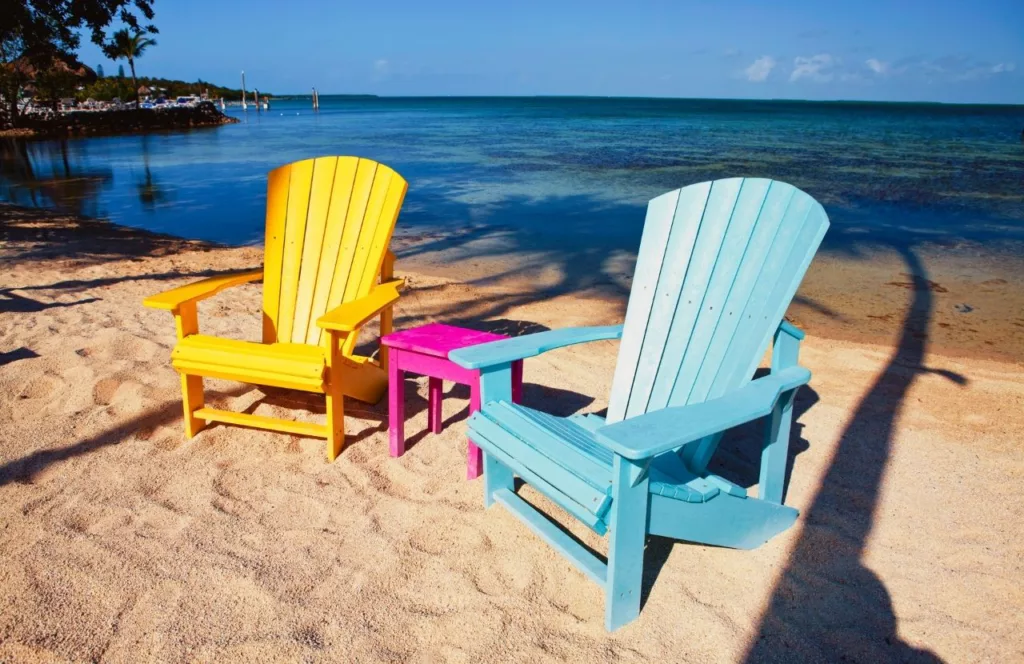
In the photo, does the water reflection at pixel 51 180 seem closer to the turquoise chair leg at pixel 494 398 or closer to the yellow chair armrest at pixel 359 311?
the yellow chair armrest at pixel 359 311

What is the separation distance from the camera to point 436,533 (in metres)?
2.33

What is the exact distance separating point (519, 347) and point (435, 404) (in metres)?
0.86

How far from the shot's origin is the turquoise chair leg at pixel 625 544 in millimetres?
1716

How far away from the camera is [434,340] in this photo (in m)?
2.78

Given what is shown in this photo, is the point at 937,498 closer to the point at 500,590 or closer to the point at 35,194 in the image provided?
the point at 500,590

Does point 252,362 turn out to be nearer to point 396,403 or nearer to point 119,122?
point 396,403

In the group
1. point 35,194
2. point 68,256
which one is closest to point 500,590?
point 68,256

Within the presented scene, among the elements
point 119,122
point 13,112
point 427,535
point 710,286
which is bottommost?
point 427,535

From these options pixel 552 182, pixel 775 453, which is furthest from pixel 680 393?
pixel 552 182

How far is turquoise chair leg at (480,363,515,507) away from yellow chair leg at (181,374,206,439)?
143 centimetres

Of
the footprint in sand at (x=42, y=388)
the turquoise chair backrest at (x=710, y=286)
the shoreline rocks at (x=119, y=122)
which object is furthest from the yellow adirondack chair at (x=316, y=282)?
the shoreline rocks at (x=119, y=122)

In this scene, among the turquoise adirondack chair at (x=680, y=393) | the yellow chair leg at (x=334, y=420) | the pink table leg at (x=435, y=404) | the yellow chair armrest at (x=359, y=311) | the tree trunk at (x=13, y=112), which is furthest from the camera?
the tree trunk at (x=13, y=112)

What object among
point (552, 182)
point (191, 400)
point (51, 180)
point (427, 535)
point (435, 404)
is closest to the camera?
point (427, 535)

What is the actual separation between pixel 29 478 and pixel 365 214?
5.87 ft
